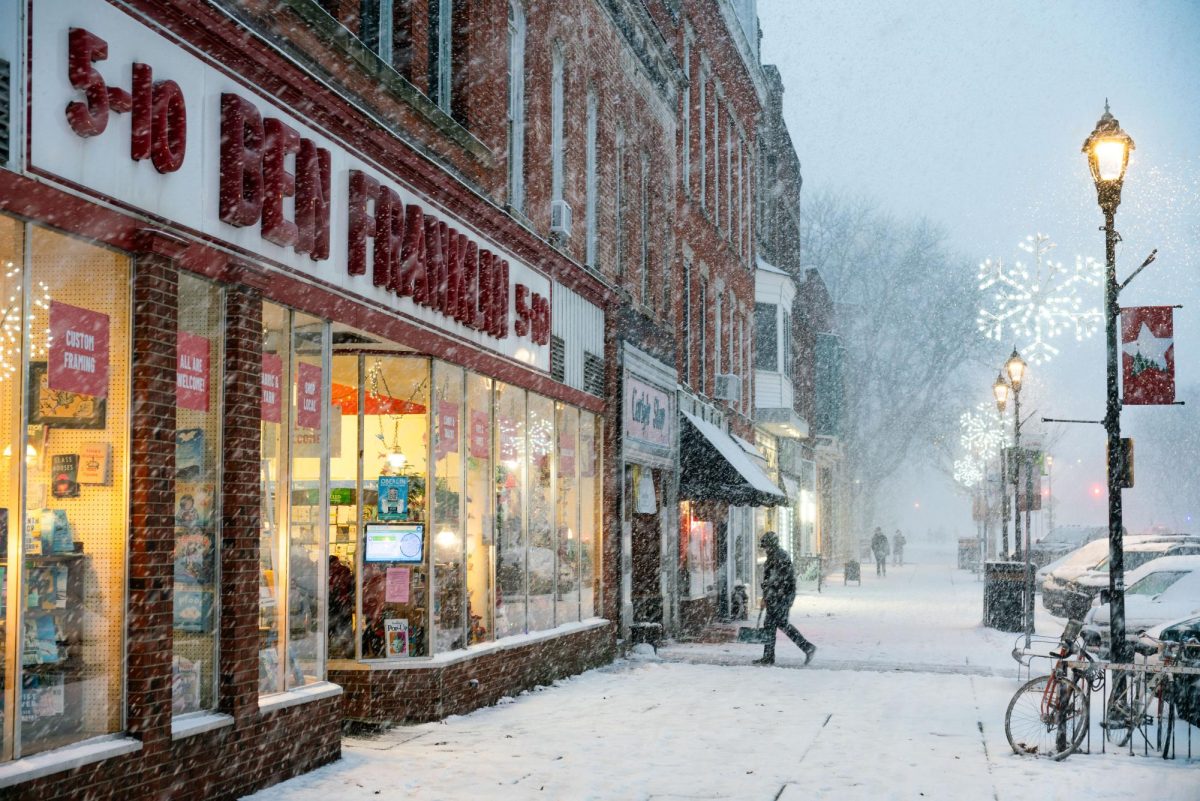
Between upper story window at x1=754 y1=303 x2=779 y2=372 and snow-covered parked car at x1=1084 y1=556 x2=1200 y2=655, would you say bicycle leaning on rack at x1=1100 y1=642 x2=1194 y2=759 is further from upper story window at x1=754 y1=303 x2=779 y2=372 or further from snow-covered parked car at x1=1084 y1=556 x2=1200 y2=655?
upper story window at x1=754 y1=303 x2=779 y2=372

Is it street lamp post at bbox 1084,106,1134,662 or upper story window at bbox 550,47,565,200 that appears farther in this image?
upper story window at bbox 550,47,565,200

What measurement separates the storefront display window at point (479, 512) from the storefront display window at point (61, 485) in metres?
6.14

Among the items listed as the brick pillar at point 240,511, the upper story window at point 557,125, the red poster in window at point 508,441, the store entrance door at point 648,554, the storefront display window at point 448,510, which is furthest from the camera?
the store entrance door at point 648,554

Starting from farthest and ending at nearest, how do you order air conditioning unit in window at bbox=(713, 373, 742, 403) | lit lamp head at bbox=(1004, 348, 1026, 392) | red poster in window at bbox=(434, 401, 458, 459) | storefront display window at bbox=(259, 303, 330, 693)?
air conditioning unit in window at bbox=(713, 373, 742, 403) < lit lamp head at bbox=(1004, 348, 1026, 392) < red poster in window at bbox=(434, 401, 458, 459) < storefront display window at bbox=(259, 303, 330, 693)

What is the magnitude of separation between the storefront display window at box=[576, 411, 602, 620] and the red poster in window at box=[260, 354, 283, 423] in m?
8.13

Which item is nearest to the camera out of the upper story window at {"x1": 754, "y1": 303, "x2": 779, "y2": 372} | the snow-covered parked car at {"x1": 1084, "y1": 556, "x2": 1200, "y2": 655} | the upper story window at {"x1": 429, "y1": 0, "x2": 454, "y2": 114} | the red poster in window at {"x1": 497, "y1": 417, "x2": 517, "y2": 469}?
the upper story window at {"x1": 429, "y1": 0, "x2": 454, "y2": 114}

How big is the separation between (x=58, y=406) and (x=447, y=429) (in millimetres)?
6086

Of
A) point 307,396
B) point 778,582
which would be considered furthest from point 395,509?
point 778,582

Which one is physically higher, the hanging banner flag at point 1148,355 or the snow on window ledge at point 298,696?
the hanging banner flag at point 1148,355

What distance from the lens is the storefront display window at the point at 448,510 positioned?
522 inches

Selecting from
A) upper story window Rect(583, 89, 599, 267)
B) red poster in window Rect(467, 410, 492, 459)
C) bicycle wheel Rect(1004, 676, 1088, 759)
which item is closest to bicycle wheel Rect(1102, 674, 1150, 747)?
bicycle wheel Rect(1004, 676, 1088, 759)

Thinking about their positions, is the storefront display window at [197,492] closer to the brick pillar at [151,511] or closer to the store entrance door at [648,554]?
the brick pillar at [151,511]

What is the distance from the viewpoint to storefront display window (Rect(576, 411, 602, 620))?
18.2 meters

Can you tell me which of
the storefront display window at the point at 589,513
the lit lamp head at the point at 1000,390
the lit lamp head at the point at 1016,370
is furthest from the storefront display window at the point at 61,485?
the lit lamp head at the point at 1000,390
